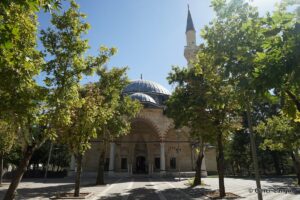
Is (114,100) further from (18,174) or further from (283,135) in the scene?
(283,135)

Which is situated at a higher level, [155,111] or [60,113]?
[155,111]

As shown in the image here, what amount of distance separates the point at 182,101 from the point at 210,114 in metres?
3.13

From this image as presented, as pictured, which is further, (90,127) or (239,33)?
(90,127)

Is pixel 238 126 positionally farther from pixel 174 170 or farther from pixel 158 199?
pixel 174 170

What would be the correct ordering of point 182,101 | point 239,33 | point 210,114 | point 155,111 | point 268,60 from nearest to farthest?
point 268,60 < point 239,33 < point 210,114 < point 182,101 < point 155,111

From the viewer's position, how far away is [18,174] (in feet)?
31.5

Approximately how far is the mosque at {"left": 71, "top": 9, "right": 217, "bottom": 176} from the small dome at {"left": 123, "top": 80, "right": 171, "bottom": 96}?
586cm

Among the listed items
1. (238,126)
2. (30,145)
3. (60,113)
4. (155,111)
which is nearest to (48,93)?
(60,113)

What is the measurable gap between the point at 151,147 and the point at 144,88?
11.9 metres

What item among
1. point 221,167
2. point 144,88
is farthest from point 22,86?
point 144,88

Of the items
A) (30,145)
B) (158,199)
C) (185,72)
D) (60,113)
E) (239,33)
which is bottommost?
(158,199)

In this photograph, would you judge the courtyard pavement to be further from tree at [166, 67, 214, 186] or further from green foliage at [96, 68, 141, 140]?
green foliage at [96, 68, 141, 140]

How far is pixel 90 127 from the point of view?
45.3ft

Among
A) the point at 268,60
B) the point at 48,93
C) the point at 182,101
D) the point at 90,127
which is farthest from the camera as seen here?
the point at 182,101
